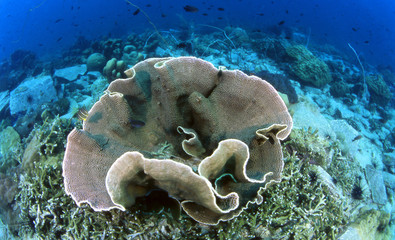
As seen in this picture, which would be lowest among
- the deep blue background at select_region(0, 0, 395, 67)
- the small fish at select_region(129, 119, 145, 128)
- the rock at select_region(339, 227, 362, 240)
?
the deep blue background at select_region(0, 0, 395, 67)

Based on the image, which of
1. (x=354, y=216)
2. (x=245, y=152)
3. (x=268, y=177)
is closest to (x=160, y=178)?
(x=245, y=152)

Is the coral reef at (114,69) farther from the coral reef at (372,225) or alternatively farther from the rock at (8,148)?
the coral reef at (372,225)

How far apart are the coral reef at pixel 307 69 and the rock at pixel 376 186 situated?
223 inches

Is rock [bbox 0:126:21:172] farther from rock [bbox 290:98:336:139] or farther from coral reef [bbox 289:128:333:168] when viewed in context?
rock [bbox 290:98:336:139]

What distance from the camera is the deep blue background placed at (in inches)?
1245

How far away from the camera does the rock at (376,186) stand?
5767mm

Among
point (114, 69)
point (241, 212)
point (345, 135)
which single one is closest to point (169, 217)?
point (241, 212)

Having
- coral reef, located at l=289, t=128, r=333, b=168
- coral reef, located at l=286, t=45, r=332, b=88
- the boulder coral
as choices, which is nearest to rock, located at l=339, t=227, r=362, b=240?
coral reef, located at l=289, t=128, r=333, b=168

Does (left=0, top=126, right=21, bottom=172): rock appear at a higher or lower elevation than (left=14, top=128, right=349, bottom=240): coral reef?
lower

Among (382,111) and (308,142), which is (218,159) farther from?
(382,111)

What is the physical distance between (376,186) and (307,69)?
21.5 feet

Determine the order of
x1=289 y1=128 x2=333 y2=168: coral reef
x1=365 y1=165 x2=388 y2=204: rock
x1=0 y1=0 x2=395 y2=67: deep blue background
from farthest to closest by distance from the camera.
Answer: x1=0 y1=0 x2=395 y2=67: deep blue background
x1=365 y1=165 x2=388 y2=204: rock
x1=289 y1=128 x2=333 y2=168: coral reef

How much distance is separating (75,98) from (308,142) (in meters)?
8.75

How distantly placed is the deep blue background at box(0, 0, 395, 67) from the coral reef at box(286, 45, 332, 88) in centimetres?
1755
